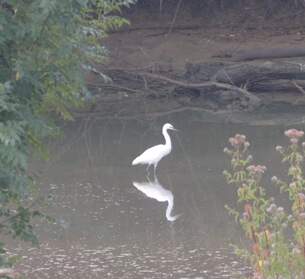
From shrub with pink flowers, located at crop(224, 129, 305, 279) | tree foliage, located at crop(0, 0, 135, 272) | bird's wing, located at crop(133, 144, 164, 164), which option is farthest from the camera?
bird's wing, located at crop(133, 144, 164, 164)

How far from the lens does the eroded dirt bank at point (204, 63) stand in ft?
60.5

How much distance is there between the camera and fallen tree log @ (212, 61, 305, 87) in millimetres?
18516

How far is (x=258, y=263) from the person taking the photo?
205 inches

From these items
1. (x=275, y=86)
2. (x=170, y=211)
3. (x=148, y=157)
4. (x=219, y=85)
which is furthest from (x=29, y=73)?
(x=275, y=86)

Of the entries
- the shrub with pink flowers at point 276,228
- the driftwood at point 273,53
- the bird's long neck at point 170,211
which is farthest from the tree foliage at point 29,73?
the driftwood at point 273,53

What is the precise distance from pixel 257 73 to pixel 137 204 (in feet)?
24.9

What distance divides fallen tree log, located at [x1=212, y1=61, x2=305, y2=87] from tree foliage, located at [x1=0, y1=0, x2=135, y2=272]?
43.0 feet

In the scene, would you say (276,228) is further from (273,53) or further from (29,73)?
(273,53)

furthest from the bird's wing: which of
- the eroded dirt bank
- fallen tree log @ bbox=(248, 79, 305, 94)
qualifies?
fallen tree log @ bbox=(248, 79, 305, 94)

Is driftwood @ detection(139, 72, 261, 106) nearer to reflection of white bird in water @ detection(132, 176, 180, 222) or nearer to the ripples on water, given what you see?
reflection of white bird in water @ detection(132, 176, 180, 222)

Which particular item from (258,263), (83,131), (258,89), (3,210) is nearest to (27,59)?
(3,210)

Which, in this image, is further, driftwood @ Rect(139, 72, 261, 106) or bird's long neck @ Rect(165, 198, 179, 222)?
driftwood @ Rect(139, 72, 261, 106)

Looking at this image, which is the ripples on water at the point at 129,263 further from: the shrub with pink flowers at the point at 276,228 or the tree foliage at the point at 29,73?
the tree foliage at the point at 29,73

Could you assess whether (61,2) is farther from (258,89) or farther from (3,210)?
(258,89)
